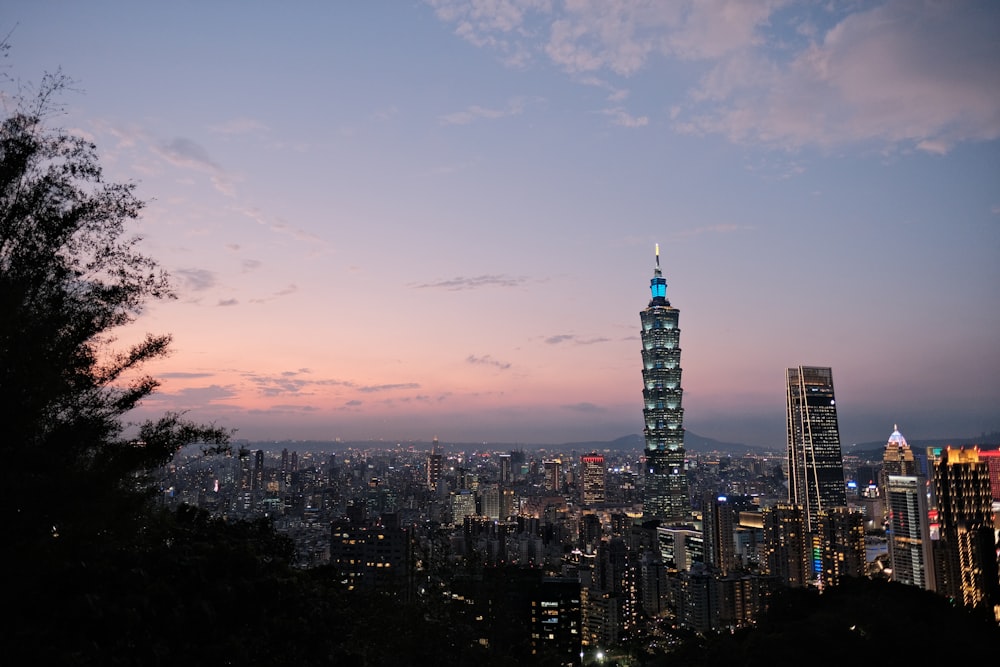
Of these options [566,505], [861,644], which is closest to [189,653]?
[861,644]

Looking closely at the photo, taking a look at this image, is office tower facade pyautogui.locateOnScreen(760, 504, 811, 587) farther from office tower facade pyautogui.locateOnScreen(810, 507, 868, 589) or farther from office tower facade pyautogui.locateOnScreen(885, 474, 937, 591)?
office tower facade pyautogui.locateOnScreen(885, 474, 937, 591)

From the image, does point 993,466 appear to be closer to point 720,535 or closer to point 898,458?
point 720,535

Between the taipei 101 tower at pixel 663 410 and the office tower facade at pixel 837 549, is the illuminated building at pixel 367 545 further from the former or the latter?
the taipei 101 tower at pixel 663 410

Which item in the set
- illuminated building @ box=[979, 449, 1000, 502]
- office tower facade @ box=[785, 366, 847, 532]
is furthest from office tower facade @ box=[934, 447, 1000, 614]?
office tower facade @ box=[785, 366, 847, 532]

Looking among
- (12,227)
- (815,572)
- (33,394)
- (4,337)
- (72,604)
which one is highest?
(12,227)

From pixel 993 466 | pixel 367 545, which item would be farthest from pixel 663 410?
pixel 367 545

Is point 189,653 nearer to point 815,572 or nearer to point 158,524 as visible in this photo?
point 158,524
